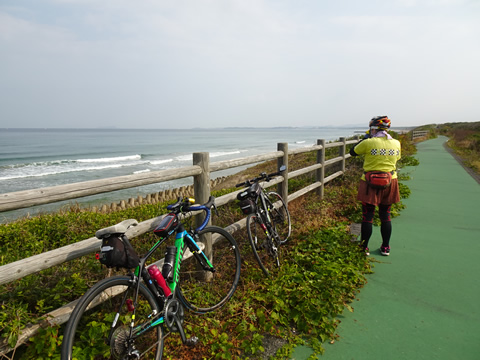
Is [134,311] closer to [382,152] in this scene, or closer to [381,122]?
[382,152]

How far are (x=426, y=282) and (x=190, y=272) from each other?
9.38ft

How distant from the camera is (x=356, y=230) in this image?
5.73 metres

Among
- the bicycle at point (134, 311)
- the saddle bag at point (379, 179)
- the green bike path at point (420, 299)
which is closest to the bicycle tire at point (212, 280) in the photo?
the bicycle at point (134, 311)

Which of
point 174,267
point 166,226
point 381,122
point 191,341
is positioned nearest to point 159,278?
point 174,267

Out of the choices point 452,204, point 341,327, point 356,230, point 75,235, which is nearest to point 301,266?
point 341,327

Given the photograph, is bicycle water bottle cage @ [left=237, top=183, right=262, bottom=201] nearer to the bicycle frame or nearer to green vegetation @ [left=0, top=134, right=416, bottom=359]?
the bicycle frame

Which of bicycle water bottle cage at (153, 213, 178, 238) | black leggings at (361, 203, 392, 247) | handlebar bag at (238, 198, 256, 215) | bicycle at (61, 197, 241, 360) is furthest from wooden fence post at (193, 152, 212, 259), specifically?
black leggings at (361, 203, 392, 247)

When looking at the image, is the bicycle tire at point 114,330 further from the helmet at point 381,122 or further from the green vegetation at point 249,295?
the helmet at point 381,122

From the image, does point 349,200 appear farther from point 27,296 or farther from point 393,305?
point 27,296

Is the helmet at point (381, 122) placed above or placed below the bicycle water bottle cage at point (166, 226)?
above

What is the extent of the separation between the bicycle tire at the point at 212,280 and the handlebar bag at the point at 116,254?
800 mm

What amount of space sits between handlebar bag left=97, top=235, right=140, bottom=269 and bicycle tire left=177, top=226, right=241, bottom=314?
0.80 meters

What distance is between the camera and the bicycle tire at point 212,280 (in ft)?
10.8

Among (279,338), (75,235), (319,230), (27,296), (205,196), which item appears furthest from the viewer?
(75,235)
